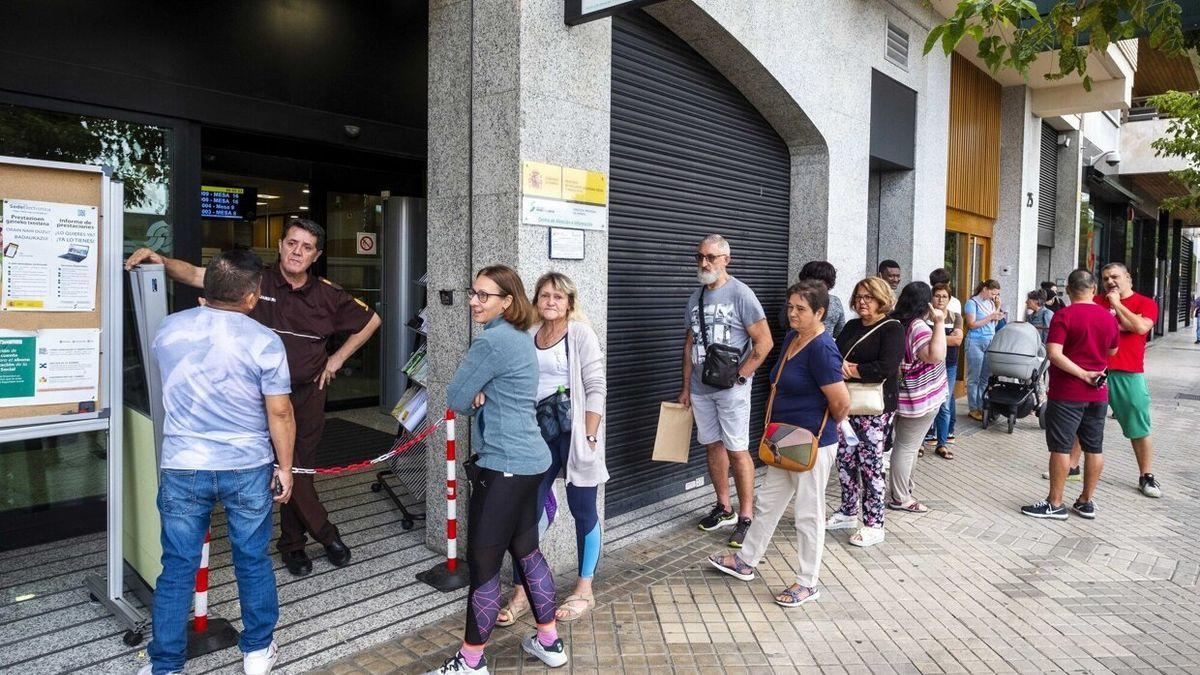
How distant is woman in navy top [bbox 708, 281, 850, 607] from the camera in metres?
4.36

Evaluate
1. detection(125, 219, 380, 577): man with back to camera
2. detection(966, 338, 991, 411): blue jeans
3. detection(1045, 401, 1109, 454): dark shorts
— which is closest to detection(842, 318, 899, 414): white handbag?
detection(1045, 401, 1109, 454): dark shorts

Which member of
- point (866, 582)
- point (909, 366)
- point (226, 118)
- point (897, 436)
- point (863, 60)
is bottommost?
point (866, 582)

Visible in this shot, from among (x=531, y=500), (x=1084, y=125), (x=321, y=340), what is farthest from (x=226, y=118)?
(x=1084, y=125)

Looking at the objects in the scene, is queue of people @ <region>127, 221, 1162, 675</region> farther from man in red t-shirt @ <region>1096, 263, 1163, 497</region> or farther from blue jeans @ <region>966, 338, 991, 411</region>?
blue jeans @ <region>966, 338, 991, 411</region>

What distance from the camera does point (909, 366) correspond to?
6.05 metres

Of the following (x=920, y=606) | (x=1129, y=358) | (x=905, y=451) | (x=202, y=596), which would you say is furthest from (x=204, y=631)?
(x=1129, y=358)

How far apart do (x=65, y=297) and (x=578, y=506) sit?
2.62 metres

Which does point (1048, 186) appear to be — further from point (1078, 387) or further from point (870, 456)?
point (870, 456)

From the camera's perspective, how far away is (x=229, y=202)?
7680 mm

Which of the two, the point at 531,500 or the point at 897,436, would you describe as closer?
the point at 531,500

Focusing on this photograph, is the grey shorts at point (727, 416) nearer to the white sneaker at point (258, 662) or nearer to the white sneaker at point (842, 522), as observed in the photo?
the white sneaker at point (842, 522)

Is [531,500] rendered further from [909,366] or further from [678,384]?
[909,366]

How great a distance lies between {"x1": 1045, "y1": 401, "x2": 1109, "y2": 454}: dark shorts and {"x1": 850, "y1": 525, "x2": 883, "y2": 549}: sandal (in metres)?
1.70

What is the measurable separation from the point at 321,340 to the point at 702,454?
3.58 meters
